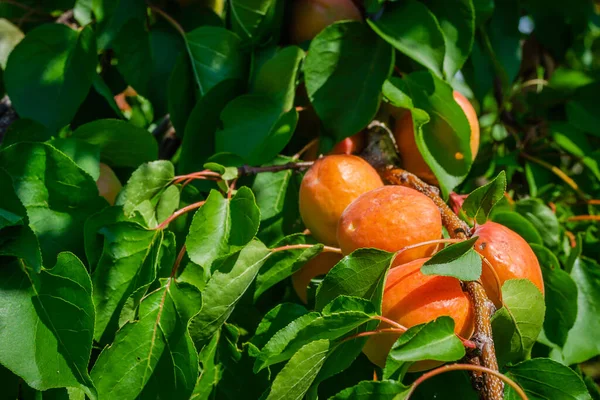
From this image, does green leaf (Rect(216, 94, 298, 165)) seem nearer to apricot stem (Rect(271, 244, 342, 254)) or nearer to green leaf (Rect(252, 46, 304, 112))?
green leaf (Rect(252, 46, 304, 112))

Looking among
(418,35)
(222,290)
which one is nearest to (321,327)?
(222,290)

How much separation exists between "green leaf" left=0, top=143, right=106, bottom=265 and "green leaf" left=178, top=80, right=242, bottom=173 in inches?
6.7

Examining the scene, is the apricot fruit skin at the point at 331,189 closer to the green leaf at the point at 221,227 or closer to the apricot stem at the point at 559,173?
the green leaf at the point at 221,227

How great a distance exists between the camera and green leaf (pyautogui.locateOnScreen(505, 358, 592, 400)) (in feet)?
1.67

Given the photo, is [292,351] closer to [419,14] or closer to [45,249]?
[45,249]

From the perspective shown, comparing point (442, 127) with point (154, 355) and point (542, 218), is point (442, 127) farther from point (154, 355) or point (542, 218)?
point (154, 355)

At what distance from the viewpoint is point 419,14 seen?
82 centimetres

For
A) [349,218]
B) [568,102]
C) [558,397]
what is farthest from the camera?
[568,102]

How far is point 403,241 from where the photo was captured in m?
0.59

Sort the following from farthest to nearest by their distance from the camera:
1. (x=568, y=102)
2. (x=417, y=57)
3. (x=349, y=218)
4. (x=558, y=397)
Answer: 1. (x=568, y=102)
2. (x=417, y=57)
3. (x=349, y=218)
4. (x=558, y=397)

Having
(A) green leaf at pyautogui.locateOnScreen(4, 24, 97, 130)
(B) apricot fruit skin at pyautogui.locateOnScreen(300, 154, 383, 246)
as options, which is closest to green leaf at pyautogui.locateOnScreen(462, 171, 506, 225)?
(B) apricot fruit skin at pyautogui.locateOnScreen(300, 154, 383, 246)

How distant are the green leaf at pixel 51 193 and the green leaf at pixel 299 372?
0.31 m

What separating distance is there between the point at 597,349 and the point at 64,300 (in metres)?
0.65

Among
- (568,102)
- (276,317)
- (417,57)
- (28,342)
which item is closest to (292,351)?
(276,317)
